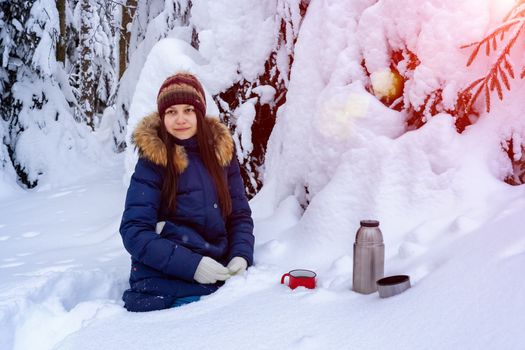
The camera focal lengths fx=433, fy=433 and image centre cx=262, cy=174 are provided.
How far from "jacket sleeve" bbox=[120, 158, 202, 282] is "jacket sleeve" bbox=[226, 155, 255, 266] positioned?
0.35 metres

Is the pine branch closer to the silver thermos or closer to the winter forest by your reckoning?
the winter forest

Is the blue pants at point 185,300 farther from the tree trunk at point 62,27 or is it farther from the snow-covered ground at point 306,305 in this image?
the tree trunk at point 62,27

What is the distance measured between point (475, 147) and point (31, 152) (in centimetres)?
741

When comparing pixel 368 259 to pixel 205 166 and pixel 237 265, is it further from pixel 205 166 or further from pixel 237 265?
pixel 205 166

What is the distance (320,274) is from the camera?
97.6 inches

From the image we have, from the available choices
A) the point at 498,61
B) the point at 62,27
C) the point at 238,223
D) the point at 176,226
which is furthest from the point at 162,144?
the point at 62,27

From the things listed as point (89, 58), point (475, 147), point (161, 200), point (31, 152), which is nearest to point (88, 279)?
point (161, 200)

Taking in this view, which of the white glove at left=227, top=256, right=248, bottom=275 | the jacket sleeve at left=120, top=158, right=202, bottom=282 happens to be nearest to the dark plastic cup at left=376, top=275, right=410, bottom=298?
the white glove at left=227, top=256, right=248, bottom=275

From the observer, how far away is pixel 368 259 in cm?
209

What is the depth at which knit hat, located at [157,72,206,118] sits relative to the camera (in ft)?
8.63

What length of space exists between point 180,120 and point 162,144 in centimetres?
19

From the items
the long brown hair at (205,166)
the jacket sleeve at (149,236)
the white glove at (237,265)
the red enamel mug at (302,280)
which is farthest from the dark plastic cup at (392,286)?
the long brown hair at (205,166)

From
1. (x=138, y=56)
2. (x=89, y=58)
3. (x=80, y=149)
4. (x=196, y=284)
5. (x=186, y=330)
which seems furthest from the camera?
(x=89, y=58)

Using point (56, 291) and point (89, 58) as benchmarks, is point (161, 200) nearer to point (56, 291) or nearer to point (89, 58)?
point (56, 291)
